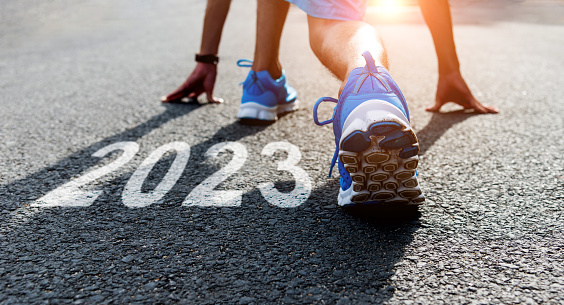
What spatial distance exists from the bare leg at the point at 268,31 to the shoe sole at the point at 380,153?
4.76 feet

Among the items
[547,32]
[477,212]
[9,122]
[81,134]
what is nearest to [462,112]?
[477,212]

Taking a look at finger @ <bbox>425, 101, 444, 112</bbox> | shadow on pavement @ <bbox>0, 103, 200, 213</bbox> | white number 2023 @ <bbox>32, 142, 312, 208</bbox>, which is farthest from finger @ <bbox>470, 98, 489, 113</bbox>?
shadow on pavement @ <bbox>0, 103, 200, 213</bbox>

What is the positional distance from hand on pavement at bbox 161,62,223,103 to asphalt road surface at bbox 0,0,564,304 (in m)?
0.08

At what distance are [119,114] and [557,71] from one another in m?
3.60

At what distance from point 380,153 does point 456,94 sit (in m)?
1.86

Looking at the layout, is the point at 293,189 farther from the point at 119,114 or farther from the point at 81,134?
the point at 119,114

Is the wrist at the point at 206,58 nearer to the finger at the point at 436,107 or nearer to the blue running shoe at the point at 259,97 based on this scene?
the blue running shoe at the point at 259,97

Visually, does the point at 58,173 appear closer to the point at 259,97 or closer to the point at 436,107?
the point at 259,97

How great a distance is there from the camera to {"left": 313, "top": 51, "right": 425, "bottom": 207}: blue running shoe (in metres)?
1.41

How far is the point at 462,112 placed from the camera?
3135mm

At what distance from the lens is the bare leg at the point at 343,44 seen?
1.71 m

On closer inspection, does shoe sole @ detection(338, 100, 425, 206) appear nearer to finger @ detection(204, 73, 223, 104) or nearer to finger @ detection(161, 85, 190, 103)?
finger @ detection(204, 73, 223, 104)

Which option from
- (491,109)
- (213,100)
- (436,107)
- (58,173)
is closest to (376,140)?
(58,173)

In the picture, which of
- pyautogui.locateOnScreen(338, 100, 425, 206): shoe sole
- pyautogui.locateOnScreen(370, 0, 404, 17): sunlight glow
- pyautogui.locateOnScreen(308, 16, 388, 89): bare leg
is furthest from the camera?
pyautogui.locateOnScreen(370, 0, 404, 17): sunlight glow
